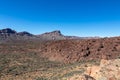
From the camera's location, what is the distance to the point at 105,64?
567 inches

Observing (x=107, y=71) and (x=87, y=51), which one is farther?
(x=87, y=51)

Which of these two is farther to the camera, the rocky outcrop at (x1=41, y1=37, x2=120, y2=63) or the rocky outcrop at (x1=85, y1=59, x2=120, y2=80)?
the rocky outcrop at (x1=41, y1=37, x2=120, y2=63)

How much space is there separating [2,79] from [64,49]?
3088 cm

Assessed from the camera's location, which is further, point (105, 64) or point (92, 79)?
point (105, 64)

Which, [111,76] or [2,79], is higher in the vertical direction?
[111,76]

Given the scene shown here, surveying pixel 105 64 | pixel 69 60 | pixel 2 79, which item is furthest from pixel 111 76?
pixel 69 60

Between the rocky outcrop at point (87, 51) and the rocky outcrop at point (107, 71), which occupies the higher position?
the rocky outcrop at point (107, 71)

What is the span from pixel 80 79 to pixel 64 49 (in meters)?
49.4

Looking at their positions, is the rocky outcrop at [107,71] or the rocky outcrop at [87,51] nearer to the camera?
the rocky outcrop at [107,71]

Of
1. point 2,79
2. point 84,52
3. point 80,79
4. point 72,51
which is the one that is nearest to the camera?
point 80,79

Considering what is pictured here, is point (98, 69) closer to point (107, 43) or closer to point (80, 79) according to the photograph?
point (80, 79)

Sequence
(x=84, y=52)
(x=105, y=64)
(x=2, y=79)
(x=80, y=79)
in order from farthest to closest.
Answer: (x=84, y=52) → (x=2, y=79) → (x=105, y=64) → (x=80, y=79)

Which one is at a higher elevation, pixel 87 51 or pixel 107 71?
pixel 107 71

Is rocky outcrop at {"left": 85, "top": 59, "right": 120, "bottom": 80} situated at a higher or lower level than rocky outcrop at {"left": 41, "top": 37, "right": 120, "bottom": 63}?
higher
